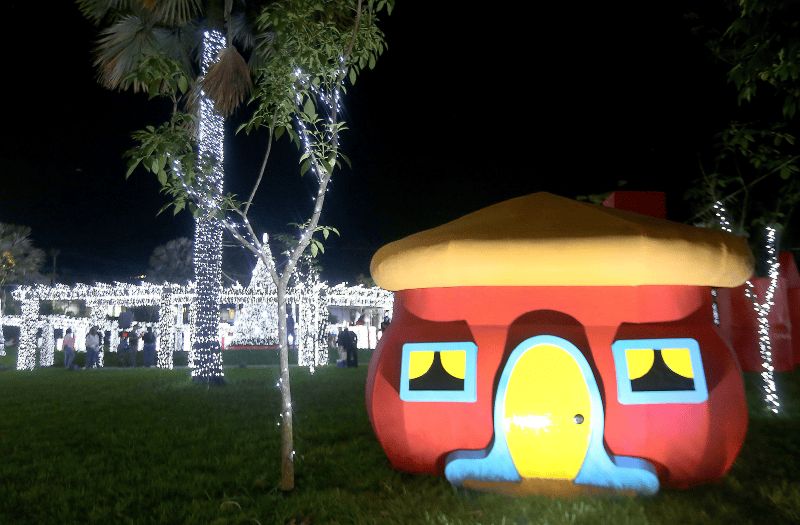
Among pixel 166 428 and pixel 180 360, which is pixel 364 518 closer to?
pixel 166 428

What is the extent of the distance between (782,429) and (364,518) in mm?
5837

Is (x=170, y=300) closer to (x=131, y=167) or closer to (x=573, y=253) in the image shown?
(x=131, y=167)

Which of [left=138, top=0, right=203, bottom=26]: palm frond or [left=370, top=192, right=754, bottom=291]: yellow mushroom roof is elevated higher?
[left=138, top=0, right=203, bottom=26]: palm frond

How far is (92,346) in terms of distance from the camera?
19000mm

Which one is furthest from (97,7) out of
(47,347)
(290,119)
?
(47,347)

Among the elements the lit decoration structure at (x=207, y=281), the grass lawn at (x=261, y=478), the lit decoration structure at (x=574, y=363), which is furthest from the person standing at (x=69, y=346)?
the lit decoration structure at (x=574, y=363)

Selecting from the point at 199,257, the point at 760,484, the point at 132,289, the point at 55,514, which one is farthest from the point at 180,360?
the point at 760,484

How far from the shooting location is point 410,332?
15.8 feet

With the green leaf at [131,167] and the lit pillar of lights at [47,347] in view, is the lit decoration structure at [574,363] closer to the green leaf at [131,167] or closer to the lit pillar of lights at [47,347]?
the green leaf at [131,167]

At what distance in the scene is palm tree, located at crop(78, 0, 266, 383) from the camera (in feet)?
36.8

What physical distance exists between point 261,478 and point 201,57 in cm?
1113

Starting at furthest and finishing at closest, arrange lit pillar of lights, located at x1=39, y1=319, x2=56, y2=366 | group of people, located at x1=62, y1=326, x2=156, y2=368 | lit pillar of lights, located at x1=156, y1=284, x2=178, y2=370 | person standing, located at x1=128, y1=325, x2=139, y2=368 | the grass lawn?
1. lit pillar of lights, located at x1=39, y1=319, x2=56, y2=366
2. person standing, located at x1=128, y1=325, x2=139, y2=368
3. group of people, located at x1=62, y1=326, x2=156, y2=368
4. lit pillar of lights, located at x1=156, y1=284, x2=178, y2=370
5. the grass lawn

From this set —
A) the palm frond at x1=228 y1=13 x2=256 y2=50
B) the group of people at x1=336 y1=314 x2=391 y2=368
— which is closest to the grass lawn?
the palm frond at x1=228 y1=13 x2=256 y2=50

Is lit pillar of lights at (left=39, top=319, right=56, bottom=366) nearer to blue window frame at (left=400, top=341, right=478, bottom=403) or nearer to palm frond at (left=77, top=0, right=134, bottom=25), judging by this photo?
palm frond at (left=77, top=0, right=134, bottom=25)
